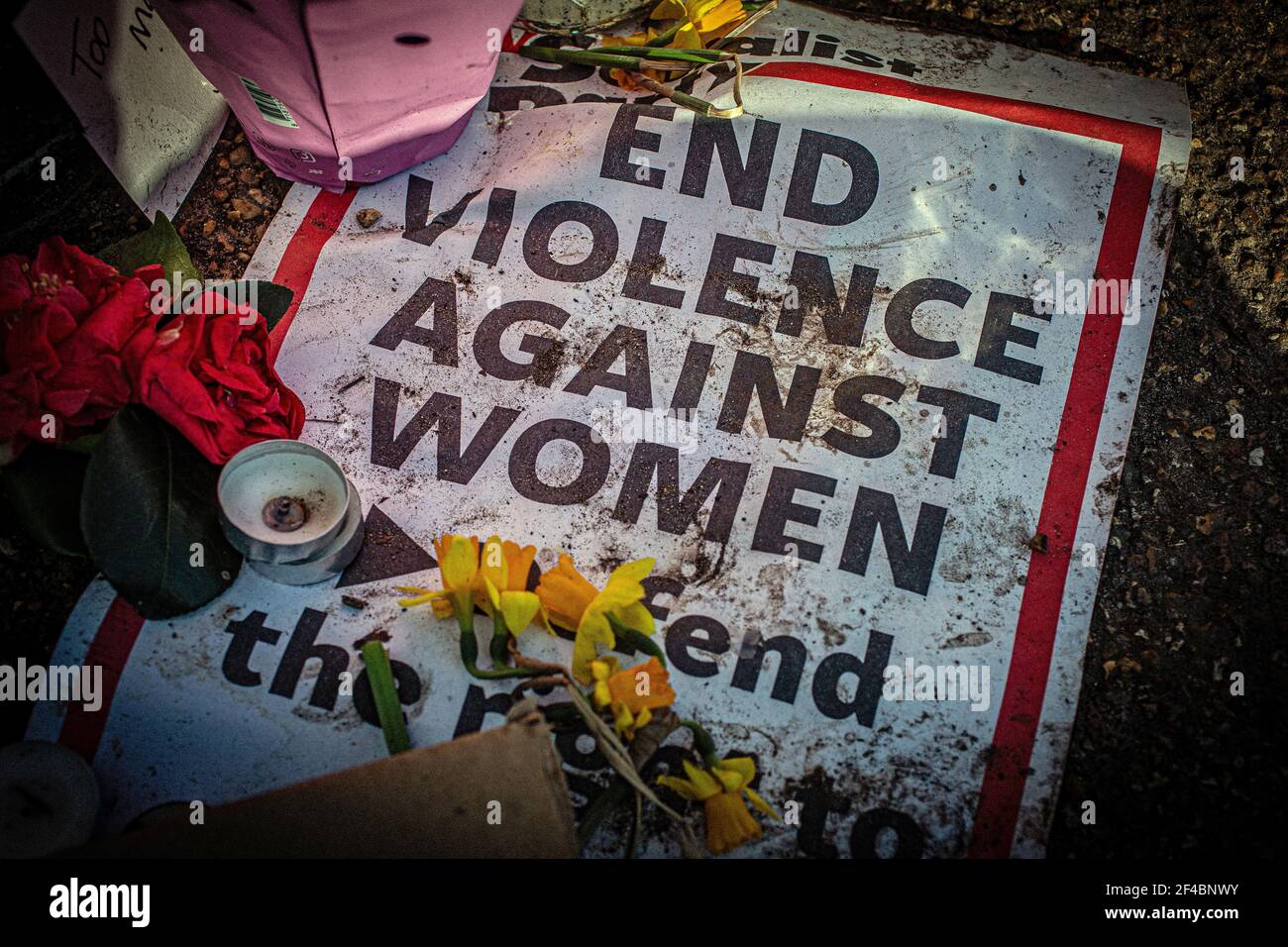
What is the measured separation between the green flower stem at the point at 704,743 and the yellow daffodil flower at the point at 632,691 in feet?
0.15

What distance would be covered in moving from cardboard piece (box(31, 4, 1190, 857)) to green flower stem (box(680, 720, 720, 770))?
2.4 inches

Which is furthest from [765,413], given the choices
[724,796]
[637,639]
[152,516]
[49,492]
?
[49,492]

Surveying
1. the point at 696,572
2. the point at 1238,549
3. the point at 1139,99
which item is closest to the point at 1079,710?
the point at 1238,549

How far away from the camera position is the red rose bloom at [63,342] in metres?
0.88

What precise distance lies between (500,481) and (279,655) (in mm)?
331

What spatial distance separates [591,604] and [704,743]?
20 centimetres

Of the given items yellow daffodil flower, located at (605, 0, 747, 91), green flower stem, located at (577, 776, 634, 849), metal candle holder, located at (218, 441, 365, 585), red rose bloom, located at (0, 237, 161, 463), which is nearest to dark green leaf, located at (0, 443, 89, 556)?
red rose bloom, located at (0, 237, 161, 463)

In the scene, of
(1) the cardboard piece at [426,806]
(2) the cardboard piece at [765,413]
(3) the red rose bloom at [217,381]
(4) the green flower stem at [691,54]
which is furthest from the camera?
(4) the green flower stem at [691,54]

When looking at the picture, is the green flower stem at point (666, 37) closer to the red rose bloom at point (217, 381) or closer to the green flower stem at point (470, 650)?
the red rose bloom at point (217, 381)

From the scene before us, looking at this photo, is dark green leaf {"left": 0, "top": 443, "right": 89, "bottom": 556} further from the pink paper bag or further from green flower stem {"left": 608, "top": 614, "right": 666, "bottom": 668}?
green flower stem {"left": 608, "top": 614, "right": 666, "bottom": 668}

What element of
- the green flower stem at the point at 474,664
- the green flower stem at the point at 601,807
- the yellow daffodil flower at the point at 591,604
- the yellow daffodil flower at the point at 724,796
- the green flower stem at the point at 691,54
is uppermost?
the green flower stem at the point at 691,54

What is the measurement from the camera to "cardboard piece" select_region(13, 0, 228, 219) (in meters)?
1.07

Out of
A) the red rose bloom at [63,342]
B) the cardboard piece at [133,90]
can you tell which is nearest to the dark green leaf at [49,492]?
the red rose bloom at [63,342]

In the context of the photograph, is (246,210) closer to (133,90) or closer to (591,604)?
(133,90)
